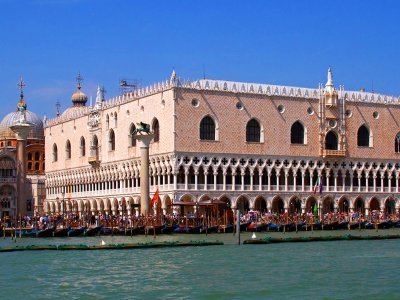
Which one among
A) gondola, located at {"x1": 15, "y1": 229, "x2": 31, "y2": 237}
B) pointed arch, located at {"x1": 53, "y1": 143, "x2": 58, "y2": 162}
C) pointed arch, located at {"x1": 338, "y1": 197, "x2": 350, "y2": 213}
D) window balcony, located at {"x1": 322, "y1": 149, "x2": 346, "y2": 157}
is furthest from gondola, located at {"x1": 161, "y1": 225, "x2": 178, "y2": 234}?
pointed arch, located at {"x1": 53, "y1": 143, "x2": 58, "y2": 162}

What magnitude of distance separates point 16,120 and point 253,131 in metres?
40.5

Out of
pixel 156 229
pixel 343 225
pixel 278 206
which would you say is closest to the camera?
pixel 156 229

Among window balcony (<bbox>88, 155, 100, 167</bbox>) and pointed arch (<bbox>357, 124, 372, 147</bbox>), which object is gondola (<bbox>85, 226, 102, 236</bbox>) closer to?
window balcony (<bbox>88, 155, 100, 167</bbox>)

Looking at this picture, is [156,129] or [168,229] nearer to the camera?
[168,229]

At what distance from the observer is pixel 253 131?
225 ft

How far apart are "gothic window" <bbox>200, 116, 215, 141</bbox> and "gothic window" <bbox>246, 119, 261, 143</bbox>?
275 centimetres

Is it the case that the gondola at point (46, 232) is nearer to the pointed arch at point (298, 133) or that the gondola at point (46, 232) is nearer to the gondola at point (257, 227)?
the gondola at point (257, 227)

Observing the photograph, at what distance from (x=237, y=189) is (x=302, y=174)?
5394 millimetres

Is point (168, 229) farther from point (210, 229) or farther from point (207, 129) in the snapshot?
point (207, 129)

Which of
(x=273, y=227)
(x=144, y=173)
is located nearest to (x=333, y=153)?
(x=273, y=227)

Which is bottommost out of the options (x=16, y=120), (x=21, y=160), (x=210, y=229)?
(x=210, y=229)

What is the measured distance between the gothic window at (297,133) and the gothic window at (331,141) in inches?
75.2

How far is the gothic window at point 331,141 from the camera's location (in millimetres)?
71188

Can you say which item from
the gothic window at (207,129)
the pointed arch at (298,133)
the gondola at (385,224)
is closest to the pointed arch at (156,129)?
the gothic window at (207,129)
